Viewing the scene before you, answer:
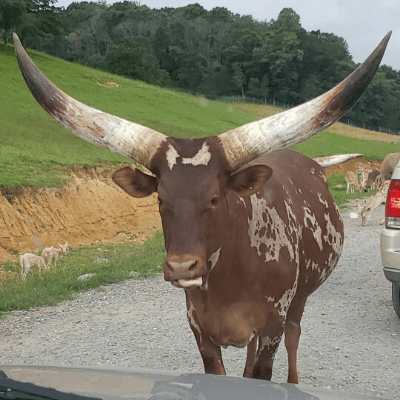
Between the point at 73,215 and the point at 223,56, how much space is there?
75.4 meters

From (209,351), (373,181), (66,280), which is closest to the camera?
(209,351)

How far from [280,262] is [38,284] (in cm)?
604

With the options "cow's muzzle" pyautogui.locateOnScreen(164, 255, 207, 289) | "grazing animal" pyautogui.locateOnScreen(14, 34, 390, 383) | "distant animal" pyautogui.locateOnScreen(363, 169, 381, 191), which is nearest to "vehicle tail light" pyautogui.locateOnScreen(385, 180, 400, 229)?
"grazing animal" pyautogui.locateOnScreen(14, 34, 390, 383)

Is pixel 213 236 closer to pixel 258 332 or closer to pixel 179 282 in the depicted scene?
pixel 179 282

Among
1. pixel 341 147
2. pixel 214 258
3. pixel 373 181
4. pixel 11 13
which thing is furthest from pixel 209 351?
pixel 11 13

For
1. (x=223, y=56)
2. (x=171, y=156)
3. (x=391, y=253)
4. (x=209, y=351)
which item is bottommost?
(x=209, y=351)

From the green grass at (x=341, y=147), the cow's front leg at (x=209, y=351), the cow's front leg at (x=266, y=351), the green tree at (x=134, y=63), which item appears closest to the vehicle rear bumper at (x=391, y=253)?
the cow's front leg at (x=266, y=351)

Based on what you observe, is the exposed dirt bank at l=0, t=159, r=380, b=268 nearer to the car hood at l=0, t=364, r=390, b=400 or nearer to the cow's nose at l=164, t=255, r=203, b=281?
the cow's nose at l=164, t=255, r=203, b=281

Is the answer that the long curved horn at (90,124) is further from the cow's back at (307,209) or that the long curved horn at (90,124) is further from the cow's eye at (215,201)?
the cow's back at (307,209)

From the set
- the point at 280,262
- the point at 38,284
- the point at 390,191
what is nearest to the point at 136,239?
Result: the point at 38,284

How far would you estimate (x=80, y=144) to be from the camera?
27.6 m

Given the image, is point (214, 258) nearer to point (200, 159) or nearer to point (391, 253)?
point (200, 159)

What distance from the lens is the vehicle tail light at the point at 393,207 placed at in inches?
254

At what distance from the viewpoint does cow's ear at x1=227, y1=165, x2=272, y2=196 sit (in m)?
3.60
